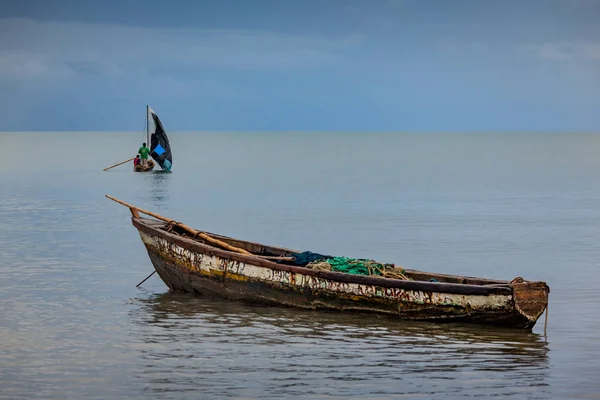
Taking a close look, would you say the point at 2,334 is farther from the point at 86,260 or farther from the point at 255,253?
the point at 86,260

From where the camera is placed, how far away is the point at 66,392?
Result: 29.5 ft

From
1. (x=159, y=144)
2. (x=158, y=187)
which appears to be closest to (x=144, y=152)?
(x=159, y=144)

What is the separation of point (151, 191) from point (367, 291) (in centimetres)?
2584

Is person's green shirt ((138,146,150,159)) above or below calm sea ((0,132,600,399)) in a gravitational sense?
above

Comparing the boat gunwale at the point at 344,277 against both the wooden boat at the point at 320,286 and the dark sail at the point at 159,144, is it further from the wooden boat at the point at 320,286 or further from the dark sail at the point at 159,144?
the dark sail at the point at 159,144

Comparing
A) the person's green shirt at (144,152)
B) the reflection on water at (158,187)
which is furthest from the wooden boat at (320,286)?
the person's green shirt at (144,152)

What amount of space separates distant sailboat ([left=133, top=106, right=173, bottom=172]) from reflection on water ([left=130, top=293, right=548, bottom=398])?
106ft

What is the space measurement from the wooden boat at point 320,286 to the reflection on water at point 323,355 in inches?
7.2

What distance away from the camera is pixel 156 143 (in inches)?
1793

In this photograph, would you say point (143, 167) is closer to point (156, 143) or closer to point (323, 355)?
point (156, 143)

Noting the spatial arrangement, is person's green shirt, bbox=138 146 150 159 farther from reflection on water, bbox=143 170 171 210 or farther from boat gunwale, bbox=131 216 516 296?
boat gunwale, bbox=131 216 516 296

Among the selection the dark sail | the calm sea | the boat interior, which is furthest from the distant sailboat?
the boat interior

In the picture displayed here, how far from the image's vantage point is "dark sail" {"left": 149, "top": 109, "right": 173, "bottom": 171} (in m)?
44.1

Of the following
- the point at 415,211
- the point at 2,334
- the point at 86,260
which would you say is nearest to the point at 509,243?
the point at 415,211
